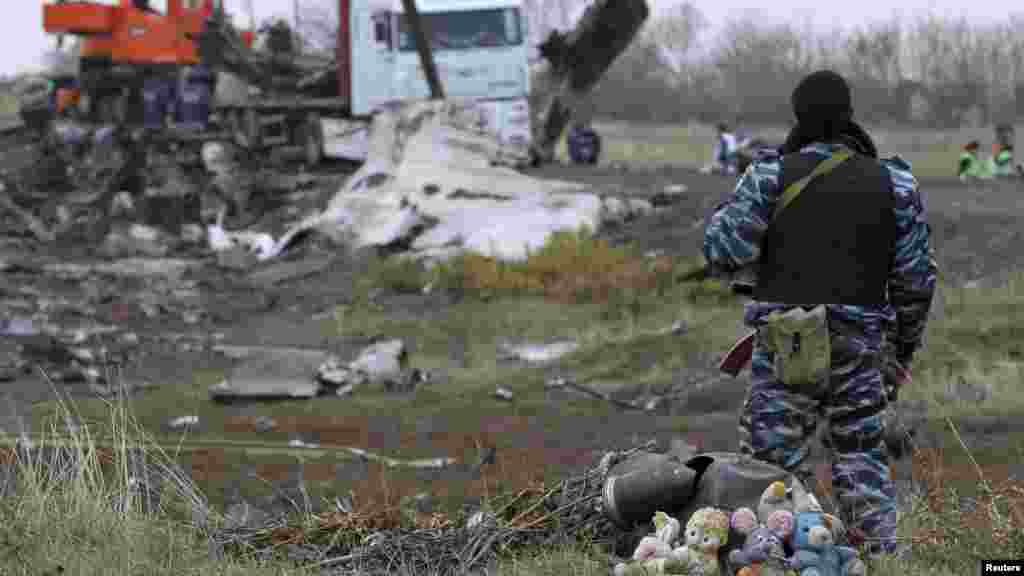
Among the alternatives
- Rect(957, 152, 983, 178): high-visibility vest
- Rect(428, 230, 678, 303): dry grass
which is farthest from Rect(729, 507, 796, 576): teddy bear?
Rect(957, 152, 983, 178): high-visibility vest

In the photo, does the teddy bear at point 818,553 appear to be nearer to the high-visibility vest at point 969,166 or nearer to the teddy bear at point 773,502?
the teddy bear at point 773,502

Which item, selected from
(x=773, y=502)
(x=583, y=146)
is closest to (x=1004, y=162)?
(x=583, y=146)

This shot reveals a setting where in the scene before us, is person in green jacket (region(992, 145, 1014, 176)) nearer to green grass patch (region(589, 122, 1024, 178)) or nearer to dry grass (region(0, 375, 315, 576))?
green grass patch (region(589, 122, 1024, 178))

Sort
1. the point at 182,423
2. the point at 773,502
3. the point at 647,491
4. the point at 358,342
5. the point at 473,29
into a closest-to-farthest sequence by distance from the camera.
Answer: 1. the point at 773,502
2. the point at 647,491
3. the point at 182,423
4. the point at 358,342
5. the point at 473,29

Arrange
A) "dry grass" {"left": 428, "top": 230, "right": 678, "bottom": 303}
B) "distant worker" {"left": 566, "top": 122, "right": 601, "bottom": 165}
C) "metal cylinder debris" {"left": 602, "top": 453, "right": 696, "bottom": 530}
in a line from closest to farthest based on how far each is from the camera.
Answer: "metal cylinder debris" {"left": 602, "top": 453, "right": 696, "bottom": 530} → "dry grass" {"left": 428, "top": 230, "right": 678, "bottom": 303} → "distant worker" {"left": 566, "top": 122, "right": 601, "bottom": 165}

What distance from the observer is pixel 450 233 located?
2041 cm

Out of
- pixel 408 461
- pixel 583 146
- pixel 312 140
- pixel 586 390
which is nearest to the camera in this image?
pixel 408 461

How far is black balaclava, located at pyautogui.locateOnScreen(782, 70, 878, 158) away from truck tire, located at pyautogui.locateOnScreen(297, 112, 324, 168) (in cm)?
2264

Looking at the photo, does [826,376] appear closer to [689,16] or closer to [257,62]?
[257,62]

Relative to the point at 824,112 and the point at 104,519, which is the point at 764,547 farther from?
the point at 104,519

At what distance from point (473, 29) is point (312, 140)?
387 cm

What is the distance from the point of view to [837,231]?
5.05 meters

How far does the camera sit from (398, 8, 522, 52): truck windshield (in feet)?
83.2

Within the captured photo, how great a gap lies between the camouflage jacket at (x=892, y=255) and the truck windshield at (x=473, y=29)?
20.6 metres
